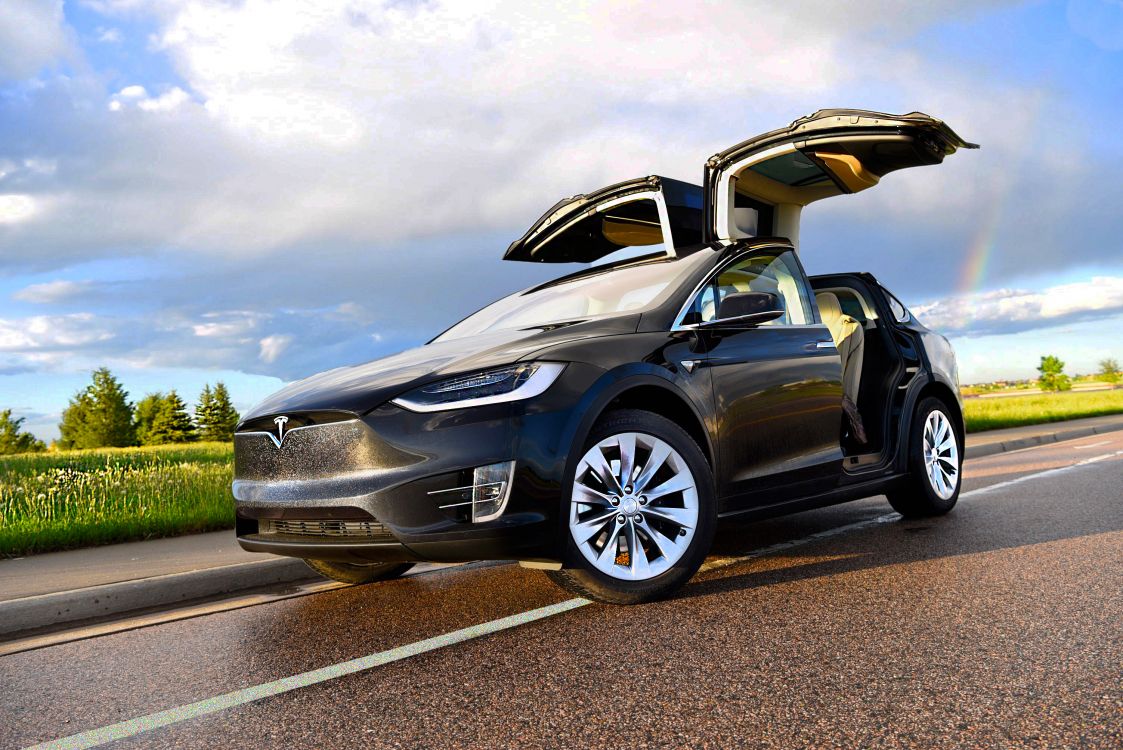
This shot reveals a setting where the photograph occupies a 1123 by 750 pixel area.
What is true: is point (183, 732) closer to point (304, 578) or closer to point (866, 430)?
point (304, 578)

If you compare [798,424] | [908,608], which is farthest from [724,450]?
[908,608]

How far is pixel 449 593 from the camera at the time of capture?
15.8 ft

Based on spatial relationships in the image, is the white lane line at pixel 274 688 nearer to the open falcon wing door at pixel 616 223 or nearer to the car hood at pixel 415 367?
the car hood at pixel 415 367

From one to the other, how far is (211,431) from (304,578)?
110448mm

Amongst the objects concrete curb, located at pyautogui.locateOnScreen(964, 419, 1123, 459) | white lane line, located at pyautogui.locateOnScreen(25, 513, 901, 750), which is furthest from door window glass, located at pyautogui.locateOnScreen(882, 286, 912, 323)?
concrete curb, located at pyautogui.locateOnScreen(964, 419, 1123, 459)

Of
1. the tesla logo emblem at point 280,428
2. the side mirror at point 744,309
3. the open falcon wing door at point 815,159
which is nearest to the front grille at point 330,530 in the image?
the tesla logo emblem at point 280,428

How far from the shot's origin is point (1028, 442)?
1605 cm

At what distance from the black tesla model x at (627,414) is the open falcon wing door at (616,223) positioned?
1.0 inches

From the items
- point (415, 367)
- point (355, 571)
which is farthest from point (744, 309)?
point (355, 571)

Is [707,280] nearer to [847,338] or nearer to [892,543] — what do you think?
[847,338]

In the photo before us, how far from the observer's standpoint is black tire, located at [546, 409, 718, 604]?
398cm

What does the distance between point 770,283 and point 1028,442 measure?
12.6 meters

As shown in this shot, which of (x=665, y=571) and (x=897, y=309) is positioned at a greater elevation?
(x=897, y=309)

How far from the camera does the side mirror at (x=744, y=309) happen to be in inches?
183
